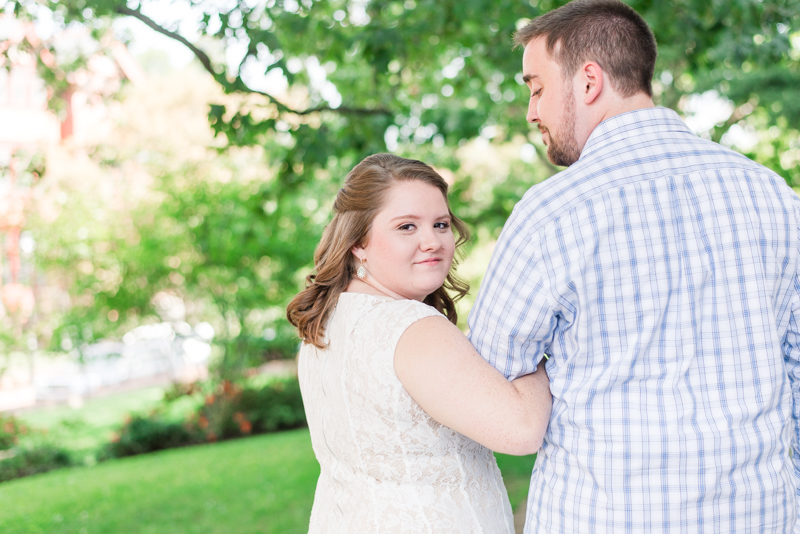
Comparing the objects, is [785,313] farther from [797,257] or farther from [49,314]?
[49,314]

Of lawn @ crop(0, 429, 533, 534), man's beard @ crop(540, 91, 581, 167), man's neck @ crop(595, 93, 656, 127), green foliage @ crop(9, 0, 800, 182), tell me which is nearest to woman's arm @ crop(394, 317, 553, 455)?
man's beard @ crop(540, 91, 581, 167)

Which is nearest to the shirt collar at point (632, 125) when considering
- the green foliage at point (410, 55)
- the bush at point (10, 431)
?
the green foliage at point (410, 55)

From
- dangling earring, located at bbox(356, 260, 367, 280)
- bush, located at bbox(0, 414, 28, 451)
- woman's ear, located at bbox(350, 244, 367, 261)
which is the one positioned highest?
woman's ear, located at bbox(350, 244, 367, 261)

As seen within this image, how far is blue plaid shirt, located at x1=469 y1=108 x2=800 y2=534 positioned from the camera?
148 centimetres

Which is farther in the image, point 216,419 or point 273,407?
point 273,407

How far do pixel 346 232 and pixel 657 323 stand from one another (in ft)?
2.90

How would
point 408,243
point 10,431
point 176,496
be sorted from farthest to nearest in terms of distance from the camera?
1. point 10,431
2. point 176,496
3. point 408,243

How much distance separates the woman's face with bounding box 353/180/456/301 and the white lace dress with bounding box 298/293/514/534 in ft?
0.37

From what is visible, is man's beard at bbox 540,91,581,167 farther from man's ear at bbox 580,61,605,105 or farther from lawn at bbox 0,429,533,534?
lawn at bbox 0,429,533,534

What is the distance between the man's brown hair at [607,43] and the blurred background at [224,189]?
3006 millimetres

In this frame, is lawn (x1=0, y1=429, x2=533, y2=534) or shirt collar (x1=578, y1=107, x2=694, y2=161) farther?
lawn (x1=0, y1=429, x2=533, y2=534)

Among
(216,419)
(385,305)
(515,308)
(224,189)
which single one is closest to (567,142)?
(515,308)

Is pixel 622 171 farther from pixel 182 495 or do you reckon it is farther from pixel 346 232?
pixel 182 495

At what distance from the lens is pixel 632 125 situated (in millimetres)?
1589
